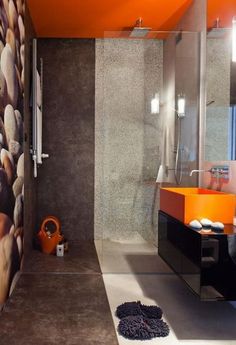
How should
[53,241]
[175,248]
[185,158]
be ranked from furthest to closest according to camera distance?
1. [53,241]
2. [185,158]
3. [175,248]

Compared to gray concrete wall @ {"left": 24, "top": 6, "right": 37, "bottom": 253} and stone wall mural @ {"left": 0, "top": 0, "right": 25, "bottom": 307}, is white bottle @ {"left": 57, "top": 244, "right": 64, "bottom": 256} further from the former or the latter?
stone wall mural @ {"left": 0, "top": 0, "right": 25, "bottom": 307}

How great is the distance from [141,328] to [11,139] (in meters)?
1.59

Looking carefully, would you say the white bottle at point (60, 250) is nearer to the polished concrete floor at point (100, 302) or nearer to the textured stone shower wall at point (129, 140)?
the polished concrete floor at point (100, 302)

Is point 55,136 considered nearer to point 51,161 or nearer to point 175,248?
point 51,161

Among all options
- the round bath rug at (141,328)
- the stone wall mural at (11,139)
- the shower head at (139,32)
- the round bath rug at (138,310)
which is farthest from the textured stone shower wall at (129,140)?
the round bath rug at (141,328)

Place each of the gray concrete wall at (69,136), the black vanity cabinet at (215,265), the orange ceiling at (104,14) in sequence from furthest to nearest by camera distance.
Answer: the gray concrete wall at (69,136), the orange ceiling at (104,14), the black vanity cabinet at (215,265)

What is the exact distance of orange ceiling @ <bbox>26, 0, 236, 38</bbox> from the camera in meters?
3.20

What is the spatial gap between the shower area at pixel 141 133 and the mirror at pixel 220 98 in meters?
0.24

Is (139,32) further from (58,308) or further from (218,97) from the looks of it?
(58,308)

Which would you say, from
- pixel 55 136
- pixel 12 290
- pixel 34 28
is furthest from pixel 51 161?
pixel 12 290

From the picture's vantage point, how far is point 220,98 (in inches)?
110

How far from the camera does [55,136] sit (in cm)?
421

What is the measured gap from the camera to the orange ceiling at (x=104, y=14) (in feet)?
10.5

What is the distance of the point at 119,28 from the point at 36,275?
2.82m
